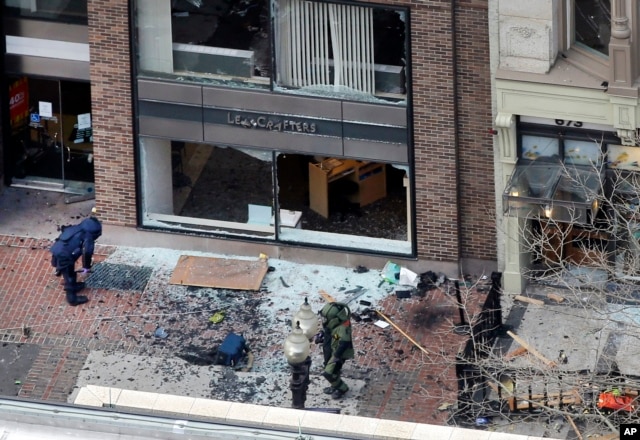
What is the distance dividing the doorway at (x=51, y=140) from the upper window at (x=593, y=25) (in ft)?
32.4

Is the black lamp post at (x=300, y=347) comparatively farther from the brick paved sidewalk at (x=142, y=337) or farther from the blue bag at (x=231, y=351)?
the blue bag at (x=231, y=351)

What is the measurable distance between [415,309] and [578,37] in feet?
17.0

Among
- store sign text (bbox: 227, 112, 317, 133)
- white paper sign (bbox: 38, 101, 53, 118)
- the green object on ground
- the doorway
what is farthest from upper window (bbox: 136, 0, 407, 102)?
the green object on ground

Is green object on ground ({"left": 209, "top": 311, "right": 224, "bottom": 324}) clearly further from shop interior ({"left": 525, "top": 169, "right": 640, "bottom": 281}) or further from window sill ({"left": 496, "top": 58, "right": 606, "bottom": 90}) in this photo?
window sill ({"left": 496, "top": 58, "right": 606, "bottom": 90})

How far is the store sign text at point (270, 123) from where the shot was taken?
33.5 metres

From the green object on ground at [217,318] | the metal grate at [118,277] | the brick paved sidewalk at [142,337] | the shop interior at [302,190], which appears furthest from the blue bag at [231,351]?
the shop interior at [302,190]

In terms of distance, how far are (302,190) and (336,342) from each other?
5.38 meters

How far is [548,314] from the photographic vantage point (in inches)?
1289

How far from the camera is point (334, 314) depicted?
2956cm

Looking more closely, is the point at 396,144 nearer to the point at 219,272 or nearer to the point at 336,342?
the point at 219,272

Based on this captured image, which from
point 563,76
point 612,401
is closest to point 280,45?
point 563,76

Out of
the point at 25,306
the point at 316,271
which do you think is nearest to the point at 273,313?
the point at 316,271

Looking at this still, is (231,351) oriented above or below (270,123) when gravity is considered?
below

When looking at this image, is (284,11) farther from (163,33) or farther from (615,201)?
(615,201)
